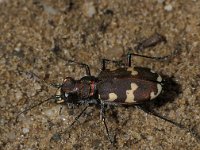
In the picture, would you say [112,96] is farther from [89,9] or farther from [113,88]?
[89,9]

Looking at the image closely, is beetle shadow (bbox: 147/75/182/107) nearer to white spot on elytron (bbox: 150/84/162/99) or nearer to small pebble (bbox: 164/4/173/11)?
white spot on elytron (bbox: 150/84/162/99)

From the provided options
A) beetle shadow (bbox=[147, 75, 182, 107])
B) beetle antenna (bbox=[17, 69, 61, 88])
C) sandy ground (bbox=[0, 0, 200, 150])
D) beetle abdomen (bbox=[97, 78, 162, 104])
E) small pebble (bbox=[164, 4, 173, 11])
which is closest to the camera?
beetle abdomen (bbox=[97, 78, 162, 104])

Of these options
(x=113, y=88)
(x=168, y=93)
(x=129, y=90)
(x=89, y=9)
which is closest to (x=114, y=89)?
(x=113, y=88)

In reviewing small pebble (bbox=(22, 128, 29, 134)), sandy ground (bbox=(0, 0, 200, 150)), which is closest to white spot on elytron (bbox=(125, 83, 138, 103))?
sandy ground (bbox=(0, 0, 200, 150))

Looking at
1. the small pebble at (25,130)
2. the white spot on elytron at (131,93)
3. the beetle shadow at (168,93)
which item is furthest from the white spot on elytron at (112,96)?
the small pebble at (25,130)

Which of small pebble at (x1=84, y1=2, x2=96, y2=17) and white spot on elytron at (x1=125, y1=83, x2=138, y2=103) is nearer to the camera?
white spot on elytron at (x1=125, y1=83, x2=138, y2=103)

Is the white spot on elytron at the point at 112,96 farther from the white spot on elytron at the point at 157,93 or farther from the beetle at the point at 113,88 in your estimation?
the white spot on elytron at the point at 157,93

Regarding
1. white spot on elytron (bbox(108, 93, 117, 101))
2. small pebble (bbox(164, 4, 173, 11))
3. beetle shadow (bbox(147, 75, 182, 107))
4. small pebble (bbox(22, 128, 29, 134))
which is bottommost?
small pebble (bbox(22, 128, 29, 134))
